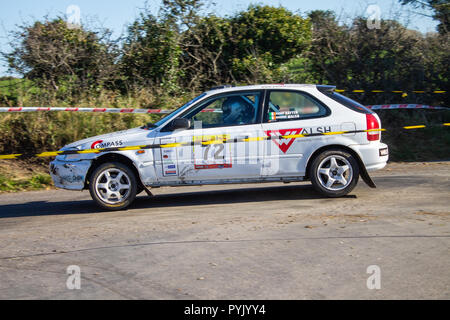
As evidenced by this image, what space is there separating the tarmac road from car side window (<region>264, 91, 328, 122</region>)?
51.3 inches

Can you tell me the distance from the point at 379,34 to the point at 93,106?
8.71 m

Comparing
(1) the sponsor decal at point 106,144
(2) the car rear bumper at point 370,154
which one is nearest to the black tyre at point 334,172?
(2) the car rear bumper at point 370,154

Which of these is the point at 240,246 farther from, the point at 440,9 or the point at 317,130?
the point at 440,9

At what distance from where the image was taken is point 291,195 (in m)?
8.51

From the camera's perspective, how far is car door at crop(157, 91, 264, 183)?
7797 mm

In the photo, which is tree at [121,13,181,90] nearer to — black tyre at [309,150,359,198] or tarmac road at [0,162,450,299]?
tarmac road at [0,162,450,299]

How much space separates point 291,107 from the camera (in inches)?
315

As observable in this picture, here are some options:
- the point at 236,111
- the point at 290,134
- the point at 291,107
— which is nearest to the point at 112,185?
the point at 236,111

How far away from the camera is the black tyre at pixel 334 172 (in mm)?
7820

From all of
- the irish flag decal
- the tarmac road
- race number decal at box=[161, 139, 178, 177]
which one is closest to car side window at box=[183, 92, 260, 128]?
the irish flag decal

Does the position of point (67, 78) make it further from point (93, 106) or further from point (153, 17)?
point (153, 17)

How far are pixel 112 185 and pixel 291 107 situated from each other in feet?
9.91

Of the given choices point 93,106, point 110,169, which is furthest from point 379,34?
point 110,169

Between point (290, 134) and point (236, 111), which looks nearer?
point (290, 134)
